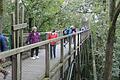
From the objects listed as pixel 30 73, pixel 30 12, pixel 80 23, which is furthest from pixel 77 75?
pixel 80 23

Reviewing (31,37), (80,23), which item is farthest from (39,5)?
(80,23)

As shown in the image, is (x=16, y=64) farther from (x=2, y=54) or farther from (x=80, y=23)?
(x=80, y=23)

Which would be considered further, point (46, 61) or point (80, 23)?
Answer: point (80, 23)

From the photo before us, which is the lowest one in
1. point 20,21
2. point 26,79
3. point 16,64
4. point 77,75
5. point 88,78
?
point 88,78

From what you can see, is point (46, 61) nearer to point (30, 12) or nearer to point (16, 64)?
point (16, 64)

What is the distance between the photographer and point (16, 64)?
18.6 ft

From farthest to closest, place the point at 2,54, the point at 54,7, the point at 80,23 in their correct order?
the point at 80,23
the point at 54,7
the point at 2,54

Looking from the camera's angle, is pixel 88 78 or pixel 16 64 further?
pixel 88 78

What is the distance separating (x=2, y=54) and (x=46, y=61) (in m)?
3.46

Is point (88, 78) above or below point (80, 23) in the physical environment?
below

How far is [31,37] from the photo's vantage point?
1346 centimetres

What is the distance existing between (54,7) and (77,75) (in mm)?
6988

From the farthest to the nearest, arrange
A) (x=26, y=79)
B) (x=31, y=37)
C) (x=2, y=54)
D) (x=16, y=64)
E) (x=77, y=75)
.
→ (x=77, y=75), (x=31, y=37), (x=26, y=79), (x=16, y=64), (x=2, y=54)

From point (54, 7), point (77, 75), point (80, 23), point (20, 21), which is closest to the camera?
point (20, 21)
